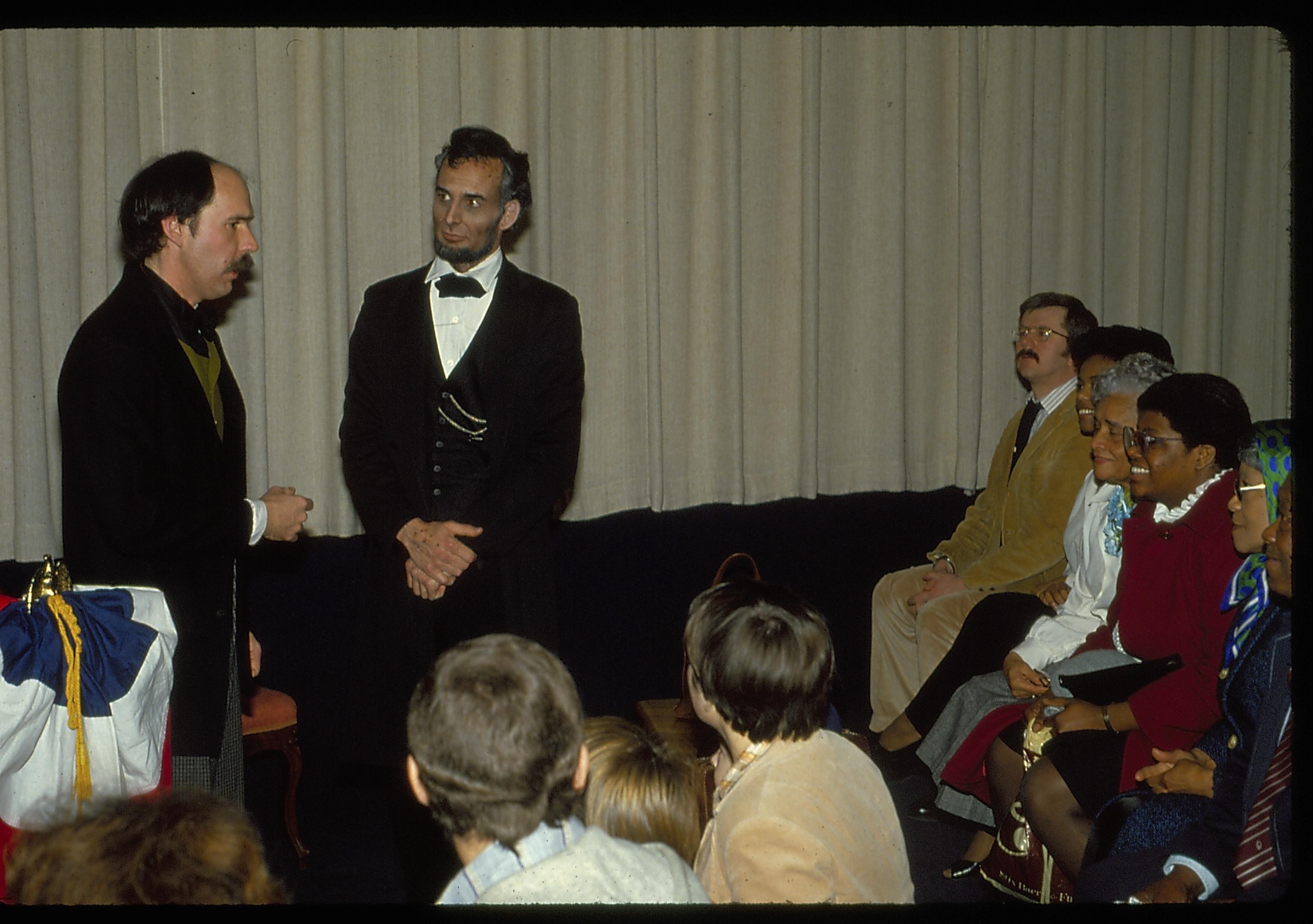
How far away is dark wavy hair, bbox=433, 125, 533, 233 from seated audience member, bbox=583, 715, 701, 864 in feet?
4.81

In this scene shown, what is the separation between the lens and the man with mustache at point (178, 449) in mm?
2289

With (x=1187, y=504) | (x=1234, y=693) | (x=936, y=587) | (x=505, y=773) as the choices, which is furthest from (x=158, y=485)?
(x=936, y=587)

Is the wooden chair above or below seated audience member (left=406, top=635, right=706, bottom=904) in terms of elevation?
below

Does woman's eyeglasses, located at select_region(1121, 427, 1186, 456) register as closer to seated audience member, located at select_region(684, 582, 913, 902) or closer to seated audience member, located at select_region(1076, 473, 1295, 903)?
seated audience member, located at select_region(1076, 473, 1295, 903)

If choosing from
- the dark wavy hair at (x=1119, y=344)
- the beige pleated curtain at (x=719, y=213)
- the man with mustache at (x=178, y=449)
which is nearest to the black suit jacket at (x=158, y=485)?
the man with mustache at (x=178, y=449)

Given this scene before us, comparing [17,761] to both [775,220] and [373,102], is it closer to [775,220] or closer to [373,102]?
[373,102]

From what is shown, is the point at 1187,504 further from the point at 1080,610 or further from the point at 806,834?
the point at 806,834

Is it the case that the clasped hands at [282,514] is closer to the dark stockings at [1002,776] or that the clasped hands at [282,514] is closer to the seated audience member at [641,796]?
the seated audience member at [641,796]

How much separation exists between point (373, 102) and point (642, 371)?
1175 millimetres

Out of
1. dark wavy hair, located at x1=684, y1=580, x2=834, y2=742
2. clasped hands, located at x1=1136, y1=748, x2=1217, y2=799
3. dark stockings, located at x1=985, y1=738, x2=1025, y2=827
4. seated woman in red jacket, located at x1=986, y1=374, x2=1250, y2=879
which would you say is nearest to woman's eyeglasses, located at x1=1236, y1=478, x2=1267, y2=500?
seated woman in red jacket, located at x1=986, y1=374, x2=1250, y2=879

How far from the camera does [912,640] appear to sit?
3916 mm

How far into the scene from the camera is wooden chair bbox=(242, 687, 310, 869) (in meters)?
3.26

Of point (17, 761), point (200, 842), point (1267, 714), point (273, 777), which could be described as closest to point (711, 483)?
point (273, 777)

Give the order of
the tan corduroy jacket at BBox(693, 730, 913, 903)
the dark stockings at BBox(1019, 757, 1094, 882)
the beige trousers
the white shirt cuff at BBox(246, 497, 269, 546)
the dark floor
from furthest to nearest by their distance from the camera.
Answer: the beige trousers
the dark floor
the dark stockings at BBox(1019, 757, 1094, 882)
the white shirt cuff at BBox(246, 497, 269, 546)
the tan corduroy jacket at BBox(693, 730, 913, 903)
